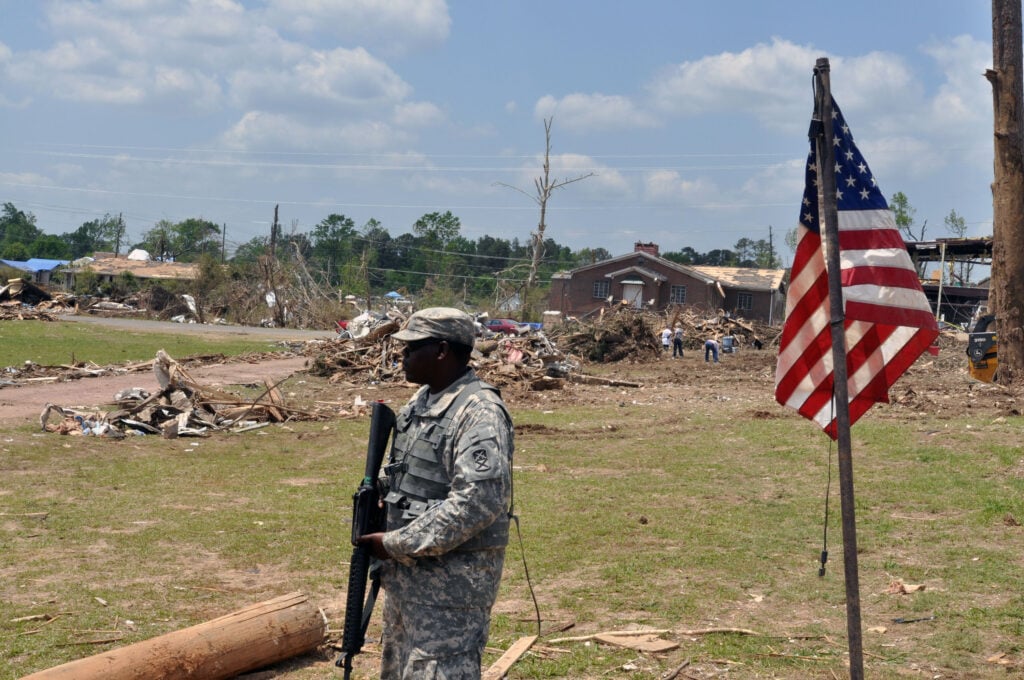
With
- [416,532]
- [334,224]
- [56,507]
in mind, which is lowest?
[56,507]

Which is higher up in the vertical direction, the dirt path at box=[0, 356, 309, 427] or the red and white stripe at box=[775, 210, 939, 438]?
the red and white stripe at box=[775, 210, 939, 438]

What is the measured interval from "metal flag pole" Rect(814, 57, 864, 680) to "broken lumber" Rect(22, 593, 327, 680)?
2918mm

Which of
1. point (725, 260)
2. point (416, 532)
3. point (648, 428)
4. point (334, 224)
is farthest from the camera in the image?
point (725, 260)

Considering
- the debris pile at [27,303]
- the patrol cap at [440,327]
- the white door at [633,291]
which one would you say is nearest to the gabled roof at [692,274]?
the white door at [633,291]

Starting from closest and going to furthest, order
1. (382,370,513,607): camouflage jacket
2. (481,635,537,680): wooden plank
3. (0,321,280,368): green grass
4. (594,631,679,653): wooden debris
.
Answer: (382,370,513,607): camouflage jacket → (481,635,537,680): wooden plank → (594,631,679,653): wooden debris → (0,321,280,368): green grass

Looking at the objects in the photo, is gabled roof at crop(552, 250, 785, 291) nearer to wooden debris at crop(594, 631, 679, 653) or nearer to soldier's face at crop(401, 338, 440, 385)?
wooden debris at crop(594, 631, 679, 653)

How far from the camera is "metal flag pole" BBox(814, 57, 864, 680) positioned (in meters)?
4.53

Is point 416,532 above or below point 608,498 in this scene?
above

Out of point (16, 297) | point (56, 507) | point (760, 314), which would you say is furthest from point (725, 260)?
point (56, 507)

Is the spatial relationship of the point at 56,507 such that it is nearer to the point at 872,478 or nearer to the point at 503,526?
the point at 503,526

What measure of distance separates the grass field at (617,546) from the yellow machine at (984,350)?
648 cm

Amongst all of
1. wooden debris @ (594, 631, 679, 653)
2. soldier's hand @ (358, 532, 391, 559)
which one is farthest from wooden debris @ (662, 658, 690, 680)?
soldier's hand @ (358, 532, 391, 559)

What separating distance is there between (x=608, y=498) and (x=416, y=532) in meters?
7.38

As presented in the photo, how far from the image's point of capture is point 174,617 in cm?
635
